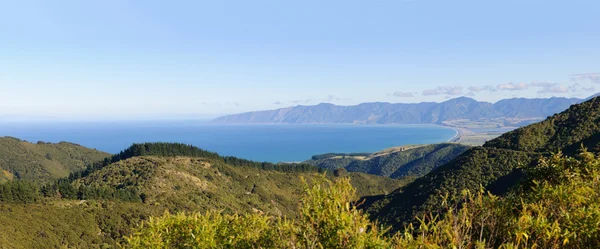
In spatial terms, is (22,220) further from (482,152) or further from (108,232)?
(482,152)

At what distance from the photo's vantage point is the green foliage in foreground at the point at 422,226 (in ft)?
27.3

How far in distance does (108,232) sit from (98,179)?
42781mm

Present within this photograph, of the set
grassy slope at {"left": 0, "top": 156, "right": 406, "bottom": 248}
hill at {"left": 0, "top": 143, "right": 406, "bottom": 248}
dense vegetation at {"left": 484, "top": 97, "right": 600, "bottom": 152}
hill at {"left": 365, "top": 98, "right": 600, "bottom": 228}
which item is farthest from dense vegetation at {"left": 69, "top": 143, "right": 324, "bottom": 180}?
dense vegetation at {"left": 484, "top": 97, "right": 600, "bottom": 152}

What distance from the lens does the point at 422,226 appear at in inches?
323

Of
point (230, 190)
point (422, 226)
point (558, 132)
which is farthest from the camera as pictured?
point (230, 190)

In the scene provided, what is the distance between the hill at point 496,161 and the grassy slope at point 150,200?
66.6 feet

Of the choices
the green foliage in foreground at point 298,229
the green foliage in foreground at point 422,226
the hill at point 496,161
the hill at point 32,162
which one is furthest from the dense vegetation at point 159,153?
the green foliage in foreground at point 422,226

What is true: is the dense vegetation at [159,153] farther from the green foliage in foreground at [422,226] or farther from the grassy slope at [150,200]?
the green foliage in foreground at [422,226]

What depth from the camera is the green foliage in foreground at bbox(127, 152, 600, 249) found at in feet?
27.3

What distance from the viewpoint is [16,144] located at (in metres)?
188

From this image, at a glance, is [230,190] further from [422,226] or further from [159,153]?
[422,226]

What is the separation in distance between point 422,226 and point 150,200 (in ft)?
291

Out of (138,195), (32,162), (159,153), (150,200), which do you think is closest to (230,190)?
(150,200)

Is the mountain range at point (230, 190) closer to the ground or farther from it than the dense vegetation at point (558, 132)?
closer to the ground
